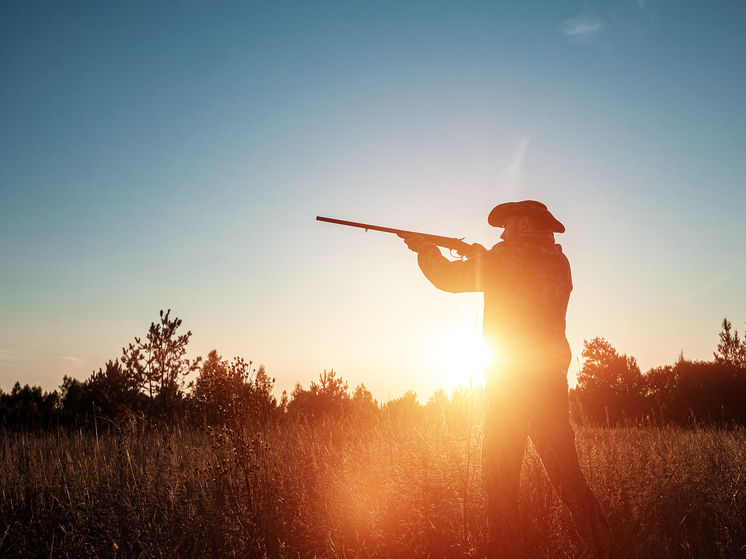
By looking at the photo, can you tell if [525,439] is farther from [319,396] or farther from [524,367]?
[319,396]

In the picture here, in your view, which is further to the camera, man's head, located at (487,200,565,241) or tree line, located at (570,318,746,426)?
tree line, located at (570,318,746,426)

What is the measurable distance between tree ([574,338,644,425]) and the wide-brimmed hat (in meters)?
14.7

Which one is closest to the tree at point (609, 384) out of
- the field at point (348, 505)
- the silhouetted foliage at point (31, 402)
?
the field at point (348, 505)

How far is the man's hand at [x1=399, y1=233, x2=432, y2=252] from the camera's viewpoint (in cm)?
380

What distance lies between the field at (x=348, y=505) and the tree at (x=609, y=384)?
13.2 meters

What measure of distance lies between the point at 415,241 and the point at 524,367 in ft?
5.89

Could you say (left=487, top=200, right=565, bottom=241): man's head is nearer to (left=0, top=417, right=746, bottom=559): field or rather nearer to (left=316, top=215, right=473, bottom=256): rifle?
(left=316, top=215, right=473, bottom=256): rifle

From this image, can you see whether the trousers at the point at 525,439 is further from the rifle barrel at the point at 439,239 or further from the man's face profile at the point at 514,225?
the rifle barrel at the point at 439,239

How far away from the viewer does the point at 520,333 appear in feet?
9.23

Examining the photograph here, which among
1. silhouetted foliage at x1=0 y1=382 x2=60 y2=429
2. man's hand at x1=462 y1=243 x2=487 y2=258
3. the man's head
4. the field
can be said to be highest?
the man's head

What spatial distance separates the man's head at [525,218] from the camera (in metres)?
3.17

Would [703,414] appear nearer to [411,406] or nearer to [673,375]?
[673,375]

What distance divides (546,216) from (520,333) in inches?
38.9

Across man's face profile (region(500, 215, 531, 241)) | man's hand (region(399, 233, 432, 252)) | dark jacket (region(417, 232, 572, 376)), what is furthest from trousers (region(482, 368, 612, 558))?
man's hand (region(399, 233, 432, 252))
